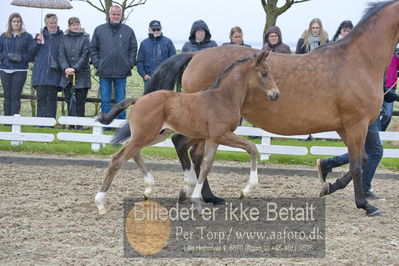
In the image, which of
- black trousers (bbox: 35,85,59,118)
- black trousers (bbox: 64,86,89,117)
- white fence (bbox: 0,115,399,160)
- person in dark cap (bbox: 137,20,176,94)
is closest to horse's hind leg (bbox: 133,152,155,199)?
white fence (bbox: 0,115,399,160)

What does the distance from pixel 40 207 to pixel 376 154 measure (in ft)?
12.7

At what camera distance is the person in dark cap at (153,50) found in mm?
10930

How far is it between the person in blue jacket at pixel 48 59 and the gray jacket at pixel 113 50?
74 cm

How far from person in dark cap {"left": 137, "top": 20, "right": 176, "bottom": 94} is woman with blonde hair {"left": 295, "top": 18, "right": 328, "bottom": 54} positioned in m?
2.14

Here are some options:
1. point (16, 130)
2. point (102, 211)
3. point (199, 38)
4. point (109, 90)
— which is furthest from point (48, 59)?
point (102, 211)

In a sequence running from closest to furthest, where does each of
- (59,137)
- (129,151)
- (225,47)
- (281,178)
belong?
(129,151) < (225,47) < (281,178) < (59,137)

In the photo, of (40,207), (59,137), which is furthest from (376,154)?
(59,137)

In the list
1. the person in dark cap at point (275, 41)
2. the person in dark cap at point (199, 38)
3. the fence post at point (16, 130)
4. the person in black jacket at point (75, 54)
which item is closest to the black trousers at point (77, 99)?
the person in black jacket at point (75, 54)

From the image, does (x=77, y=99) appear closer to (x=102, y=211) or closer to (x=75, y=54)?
(x=75, y=54)

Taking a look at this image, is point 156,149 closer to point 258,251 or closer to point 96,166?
point 96,166

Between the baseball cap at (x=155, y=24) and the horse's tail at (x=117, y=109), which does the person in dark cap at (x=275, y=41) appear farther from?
the horse's tail at (x=117, y=109)

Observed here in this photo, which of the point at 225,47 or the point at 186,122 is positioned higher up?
the point at 225,47

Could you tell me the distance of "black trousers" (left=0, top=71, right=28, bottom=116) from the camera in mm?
11430

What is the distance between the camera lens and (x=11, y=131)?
11.6 m
